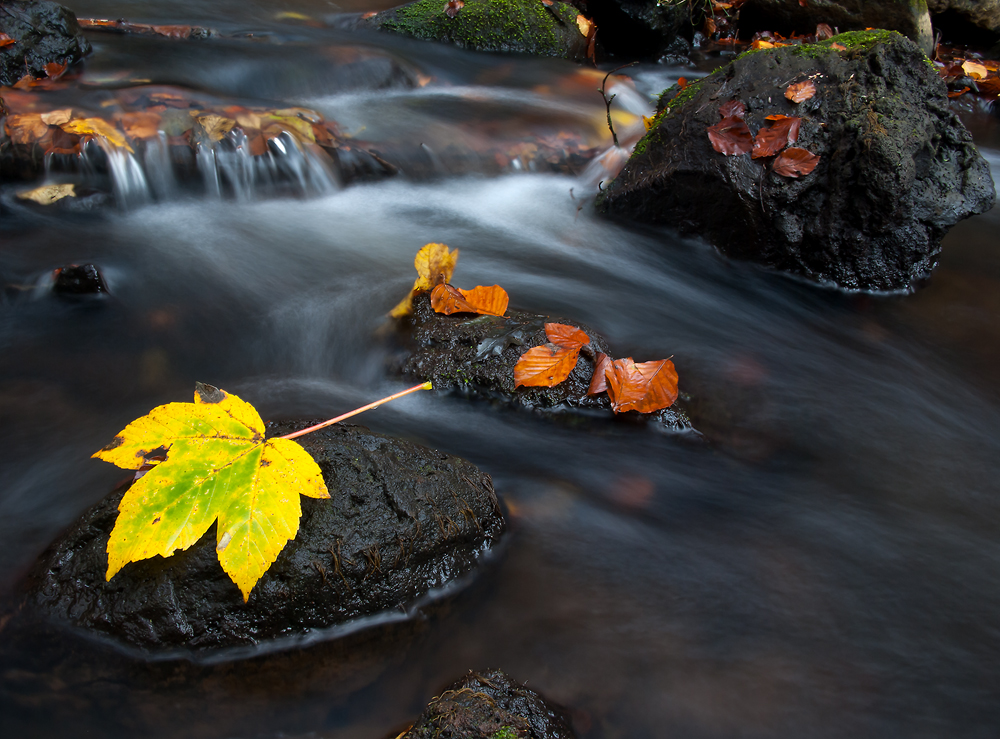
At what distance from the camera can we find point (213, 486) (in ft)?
4.66

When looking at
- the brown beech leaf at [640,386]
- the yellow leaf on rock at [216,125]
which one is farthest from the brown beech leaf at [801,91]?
the yellow leaf on rock at [216,125]

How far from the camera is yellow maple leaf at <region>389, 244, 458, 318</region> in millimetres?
2799

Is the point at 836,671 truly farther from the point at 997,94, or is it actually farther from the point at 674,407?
the point at 997,94

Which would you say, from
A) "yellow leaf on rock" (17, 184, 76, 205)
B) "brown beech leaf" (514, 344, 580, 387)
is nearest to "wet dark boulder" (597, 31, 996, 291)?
"brown beech leaf" (514, 344, 580, 387)

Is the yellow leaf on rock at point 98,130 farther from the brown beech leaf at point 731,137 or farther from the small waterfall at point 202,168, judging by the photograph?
the brown beech leaf at point 731,137

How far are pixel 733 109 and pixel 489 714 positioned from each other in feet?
10.3

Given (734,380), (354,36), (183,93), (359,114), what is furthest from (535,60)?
(734,380)

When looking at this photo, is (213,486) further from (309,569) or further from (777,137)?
(777,137)

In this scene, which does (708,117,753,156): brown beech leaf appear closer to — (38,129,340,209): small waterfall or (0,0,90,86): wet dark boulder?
(38,129,340,209): small waterfall

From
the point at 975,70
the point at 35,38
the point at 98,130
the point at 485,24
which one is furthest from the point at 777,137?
the point at 35,38

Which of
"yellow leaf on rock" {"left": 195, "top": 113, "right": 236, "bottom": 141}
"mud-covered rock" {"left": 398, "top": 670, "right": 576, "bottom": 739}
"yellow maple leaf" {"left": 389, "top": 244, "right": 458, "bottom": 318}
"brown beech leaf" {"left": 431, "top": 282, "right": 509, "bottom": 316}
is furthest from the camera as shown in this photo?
"yellow leaf on rock" {"left": 195, "top": 113, "right": 236, "bottom": 141}

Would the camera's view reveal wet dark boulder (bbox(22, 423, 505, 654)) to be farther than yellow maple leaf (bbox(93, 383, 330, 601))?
Yes

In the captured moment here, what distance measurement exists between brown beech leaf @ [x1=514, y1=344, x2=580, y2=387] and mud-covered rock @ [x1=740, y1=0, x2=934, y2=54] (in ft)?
19.7

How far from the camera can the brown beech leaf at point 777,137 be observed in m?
3.20
